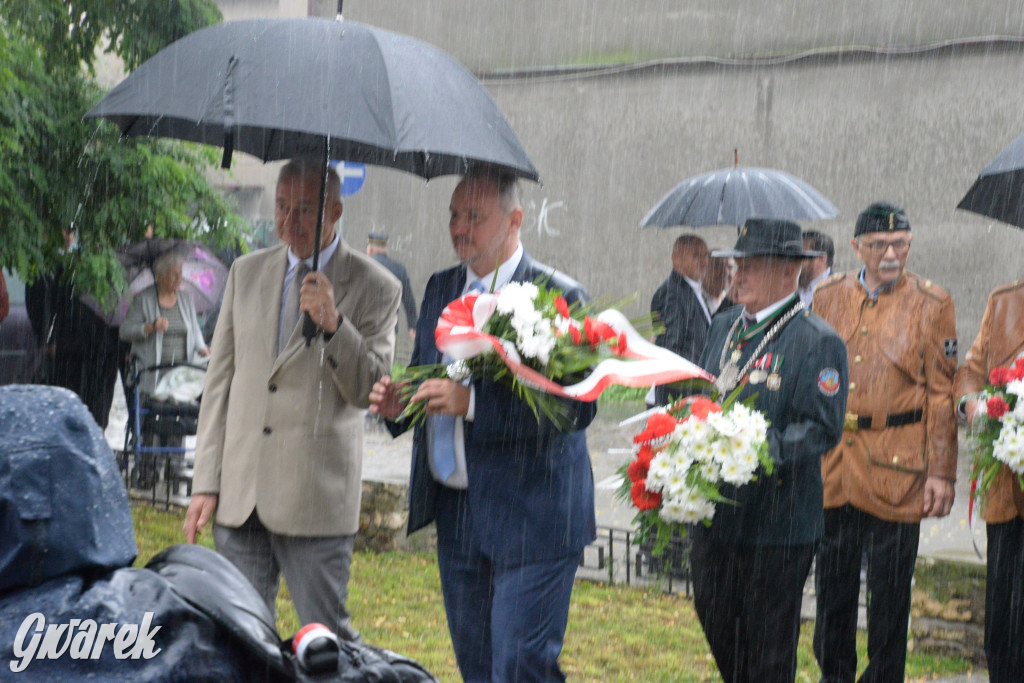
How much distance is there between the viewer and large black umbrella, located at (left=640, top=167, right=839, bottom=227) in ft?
23.0

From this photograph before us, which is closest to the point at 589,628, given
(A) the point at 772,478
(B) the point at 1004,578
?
(B) the point at 1004,578

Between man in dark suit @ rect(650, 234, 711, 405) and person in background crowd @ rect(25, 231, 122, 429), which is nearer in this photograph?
man in dark suit @ rect(650, 234, 711, 405)

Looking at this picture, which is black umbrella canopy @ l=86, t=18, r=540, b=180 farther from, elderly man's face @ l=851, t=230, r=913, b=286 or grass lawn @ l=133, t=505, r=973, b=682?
grass lawn @ l=133, t=505, r=973, b=682

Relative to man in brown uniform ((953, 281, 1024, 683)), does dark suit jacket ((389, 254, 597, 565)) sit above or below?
above

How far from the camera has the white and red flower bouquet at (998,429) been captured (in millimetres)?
4297

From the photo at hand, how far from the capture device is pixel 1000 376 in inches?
179

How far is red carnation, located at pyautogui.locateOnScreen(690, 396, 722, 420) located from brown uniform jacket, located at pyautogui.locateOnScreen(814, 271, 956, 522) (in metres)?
1.38

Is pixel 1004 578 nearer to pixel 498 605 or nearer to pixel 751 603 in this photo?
pixel 751 603

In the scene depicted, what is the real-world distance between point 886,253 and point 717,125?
8643 millimetres

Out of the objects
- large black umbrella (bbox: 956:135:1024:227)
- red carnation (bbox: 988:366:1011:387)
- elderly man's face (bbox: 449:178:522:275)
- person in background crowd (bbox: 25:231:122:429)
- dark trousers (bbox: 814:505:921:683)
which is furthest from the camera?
→ person in background crowd (bbox: 25:231:122:429)

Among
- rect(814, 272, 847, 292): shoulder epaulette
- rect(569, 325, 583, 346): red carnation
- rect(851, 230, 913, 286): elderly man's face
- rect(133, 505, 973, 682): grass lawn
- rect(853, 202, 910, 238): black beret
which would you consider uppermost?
rect(853, 202, 910, 238): black beret

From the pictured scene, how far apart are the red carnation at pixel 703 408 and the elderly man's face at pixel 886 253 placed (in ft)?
5.48

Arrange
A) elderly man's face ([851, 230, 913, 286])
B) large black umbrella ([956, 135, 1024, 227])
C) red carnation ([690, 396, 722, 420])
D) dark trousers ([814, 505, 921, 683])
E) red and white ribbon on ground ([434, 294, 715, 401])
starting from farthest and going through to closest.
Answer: elderly man's face ([851, 230, 913, 286]), large black umbrella ([956, 135, 1024, 227]), dark trousers ([814, 505, 921, 683]), red carnation ([690, 396, 722, 420]), red and white ribbon on ground ([434, 294, 715, 401])

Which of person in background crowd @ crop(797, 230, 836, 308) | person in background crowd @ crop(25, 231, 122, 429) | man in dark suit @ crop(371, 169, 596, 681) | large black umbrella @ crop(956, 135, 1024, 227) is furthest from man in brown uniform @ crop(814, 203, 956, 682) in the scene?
person in background crowd @ crop(25, 231, 122, 429)
